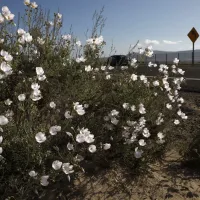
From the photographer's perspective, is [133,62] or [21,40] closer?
[21,40]

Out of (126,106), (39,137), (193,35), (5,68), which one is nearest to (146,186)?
(126,106)

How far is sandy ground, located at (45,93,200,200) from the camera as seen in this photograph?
10.9ft

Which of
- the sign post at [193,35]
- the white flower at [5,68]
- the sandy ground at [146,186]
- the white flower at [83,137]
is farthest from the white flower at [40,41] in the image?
the sign post at [193,35]

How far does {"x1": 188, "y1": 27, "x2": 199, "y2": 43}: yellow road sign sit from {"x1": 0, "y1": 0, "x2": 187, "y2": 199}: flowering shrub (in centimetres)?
2377

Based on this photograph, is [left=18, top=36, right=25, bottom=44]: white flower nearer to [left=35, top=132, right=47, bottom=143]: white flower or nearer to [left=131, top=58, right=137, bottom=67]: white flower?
[left=35, top=132, right=47, bottom=143]: white flower

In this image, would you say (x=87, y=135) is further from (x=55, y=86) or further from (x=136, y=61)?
(x=136, y=61)

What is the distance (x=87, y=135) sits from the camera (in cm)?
301

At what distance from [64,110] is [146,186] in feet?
3.75

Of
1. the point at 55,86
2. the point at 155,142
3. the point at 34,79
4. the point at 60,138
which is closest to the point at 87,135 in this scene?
the point at 60,138

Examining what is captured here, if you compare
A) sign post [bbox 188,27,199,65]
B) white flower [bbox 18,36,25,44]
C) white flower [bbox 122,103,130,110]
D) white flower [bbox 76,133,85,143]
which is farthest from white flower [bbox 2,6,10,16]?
sign post [bbox 188,27,199,65]

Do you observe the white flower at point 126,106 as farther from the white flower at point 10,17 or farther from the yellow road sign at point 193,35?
the yellow road sign at point 193,35

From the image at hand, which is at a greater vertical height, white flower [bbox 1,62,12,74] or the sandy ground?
white flower [bbox 1,62,12,74]

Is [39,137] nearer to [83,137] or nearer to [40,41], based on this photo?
[83,137]

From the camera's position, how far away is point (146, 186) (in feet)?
11.6
